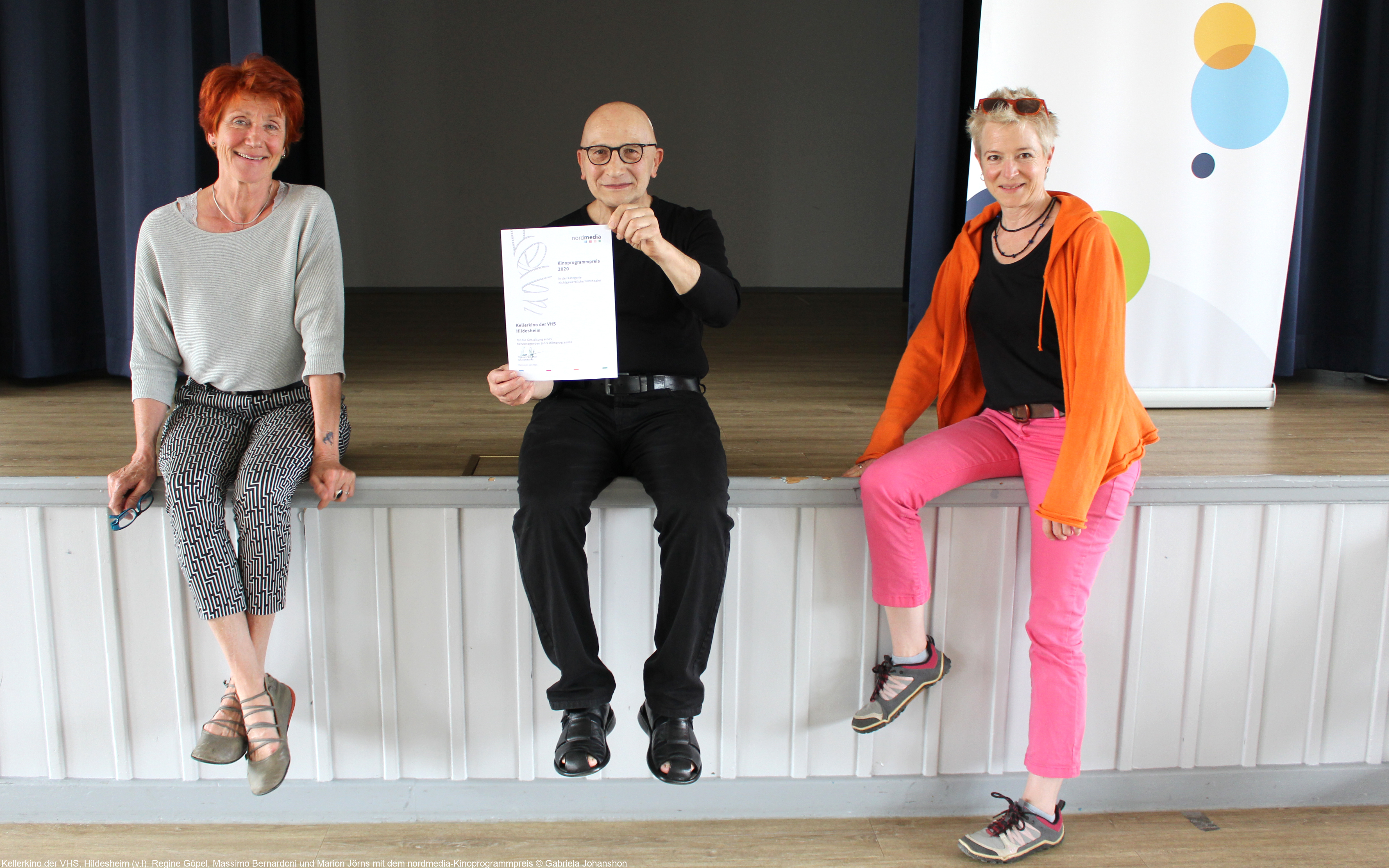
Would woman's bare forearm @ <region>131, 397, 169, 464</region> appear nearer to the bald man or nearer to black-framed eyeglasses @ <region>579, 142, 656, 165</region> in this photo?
the bald man

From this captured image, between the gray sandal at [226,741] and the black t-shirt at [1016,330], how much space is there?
142 centimetres

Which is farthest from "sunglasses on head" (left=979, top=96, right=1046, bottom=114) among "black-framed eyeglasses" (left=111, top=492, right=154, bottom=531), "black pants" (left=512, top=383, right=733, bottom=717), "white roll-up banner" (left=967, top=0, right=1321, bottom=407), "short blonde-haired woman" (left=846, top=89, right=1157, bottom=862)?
"black-framed eyeglasses" (left=111, top=492, right=154, bottom=531)

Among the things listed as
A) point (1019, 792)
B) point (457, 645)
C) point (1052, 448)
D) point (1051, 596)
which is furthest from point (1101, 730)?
point (457, 645)

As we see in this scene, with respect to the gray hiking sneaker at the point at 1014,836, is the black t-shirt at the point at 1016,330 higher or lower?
higher

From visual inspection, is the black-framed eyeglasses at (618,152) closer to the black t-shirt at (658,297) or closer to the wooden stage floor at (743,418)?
the black t-shirt at (658,297)

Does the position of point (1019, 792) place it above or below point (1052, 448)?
below

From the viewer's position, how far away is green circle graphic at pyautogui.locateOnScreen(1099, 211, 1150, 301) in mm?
2764

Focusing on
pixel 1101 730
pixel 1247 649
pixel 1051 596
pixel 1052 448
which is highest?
pixel 1052 448

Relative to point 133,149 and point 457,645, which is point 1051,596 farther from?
point 133,149

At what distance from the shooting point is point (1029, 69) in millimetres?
2672

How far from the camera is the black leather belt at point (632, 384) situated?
1.75 m

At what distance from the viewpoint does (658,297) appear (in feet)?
5.74

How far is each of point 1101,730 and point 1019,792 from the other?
0.66 ft
